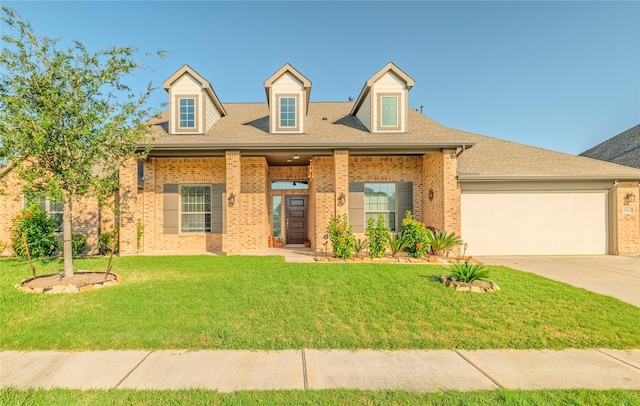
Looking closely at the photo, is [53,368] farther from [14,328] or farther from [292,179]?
[292,179]

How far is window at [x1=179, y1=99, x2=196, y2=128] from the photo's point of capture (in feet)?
35.6

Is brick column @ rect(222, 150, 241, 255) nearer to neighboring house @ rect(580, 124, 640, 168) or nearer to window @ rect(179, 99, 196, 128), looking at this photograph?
window @ rect(179, 99, 196, 128)

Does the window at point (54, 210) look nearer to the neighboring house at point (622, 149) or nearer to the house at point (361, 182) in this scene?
the house at point (361, 182)

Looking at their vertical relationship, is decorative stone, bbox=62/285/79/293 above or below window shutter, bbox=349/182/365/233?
below

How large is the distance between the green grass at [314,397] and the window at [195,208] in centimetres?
881

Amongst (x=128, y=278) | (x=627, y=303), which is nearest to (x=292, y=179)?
(x=128, y=278)

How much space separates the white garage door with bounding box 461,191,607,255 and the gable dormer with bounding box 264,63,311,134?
22.1 ft

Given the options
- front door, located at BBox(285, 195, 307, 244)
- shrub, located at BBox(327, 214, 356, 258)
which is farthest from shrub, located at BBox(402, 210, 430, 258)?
front door, located at BBox(285, 195, 307, 244)

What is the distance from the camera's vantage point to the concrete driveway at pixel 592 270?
6.24 meters

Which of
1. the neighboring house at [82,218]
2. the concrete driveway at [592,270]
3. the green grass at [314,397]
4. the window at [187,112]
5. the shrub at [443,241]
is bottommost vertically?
the concrete driveway at [592,270]

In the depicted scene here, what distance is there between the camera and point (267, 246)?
37.9 feet

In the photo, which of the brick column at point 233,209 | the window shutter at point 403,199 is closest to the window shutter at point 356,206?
the window shutter at point 403,199

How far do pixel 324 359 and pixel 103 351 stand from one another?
270 cm

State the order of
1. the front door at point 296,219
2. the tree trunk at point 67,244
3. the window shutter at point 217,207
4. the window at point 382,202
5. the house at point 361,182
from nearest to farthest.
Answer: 1. the tree trunk at point 67,244
2. the house at point 361,182
3. the window shutter at point 217,207
4. the window at point 382,202
5. the front door at point 296,219
